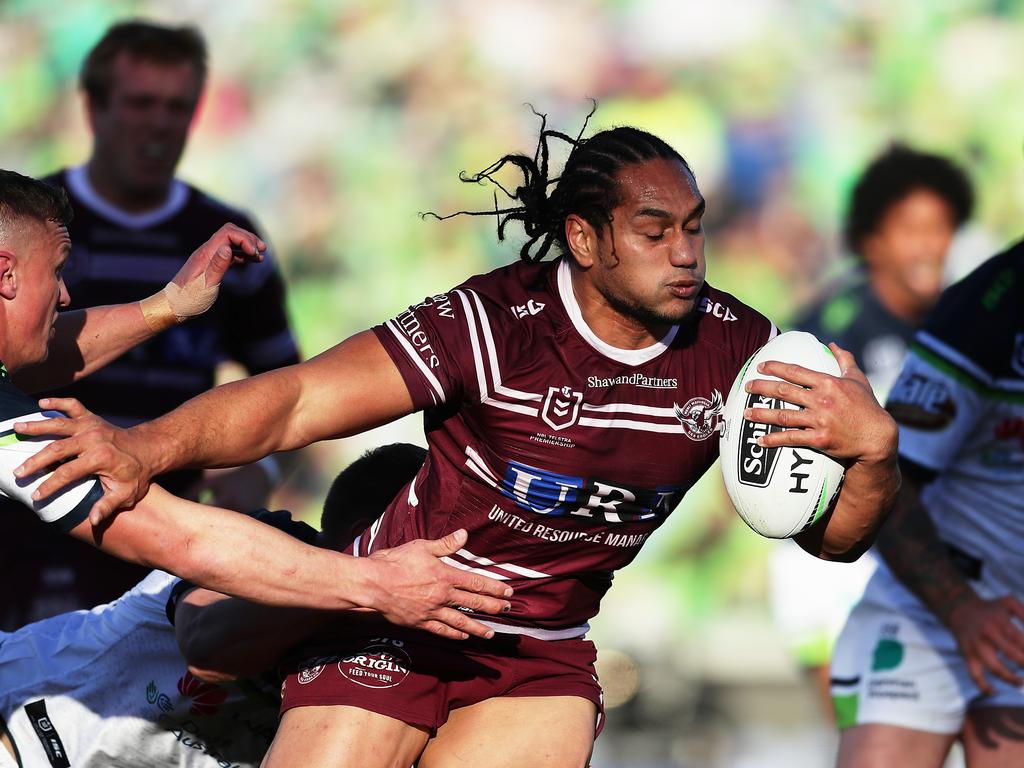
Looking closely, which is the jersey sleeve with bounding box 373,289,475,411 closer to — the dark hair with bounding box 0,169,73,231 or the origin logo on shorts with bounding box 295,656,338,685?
the origin logo on shorts with bounding box 295,656,338,685

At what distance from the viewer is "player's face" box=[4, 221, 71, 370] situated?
A: 3.86 metres

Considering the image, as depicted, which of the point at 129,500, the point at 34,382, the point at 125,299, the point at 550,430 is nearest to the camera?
the point at 129,500

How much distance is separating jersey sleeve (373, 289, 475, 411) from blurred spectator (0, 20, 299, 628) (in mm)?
2128

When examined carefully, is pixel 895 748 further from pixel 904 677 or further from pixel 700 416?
pixel 700 416

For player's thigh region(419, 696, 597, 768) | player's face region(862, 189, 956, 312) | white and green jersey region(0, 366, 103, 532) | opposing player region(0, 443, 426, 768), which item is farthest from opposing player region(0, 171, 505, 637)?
player's face region(862, 189, 956, 312)

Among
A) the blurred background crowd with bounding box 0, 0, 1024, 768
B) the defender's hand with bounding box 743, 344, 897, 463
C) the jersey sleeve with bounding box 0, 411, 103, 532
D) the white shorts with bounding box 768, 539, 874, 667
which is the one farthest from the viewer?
the blurred background crowd with bounding box 0, 0, 1024, 768

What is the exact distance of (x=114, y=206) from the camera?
6.03 m

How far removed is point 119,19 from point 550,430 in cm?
488

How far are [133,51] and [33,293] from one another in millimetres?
2631

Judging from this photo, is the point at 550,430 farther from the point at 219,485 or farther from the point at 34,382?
the point at 219,485

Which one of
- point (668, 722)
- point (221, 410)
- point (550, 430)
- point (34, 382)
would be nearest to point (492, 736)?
point (550, 430)

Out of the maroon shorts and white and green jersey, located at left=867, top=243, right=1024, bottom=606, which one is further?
white and green jersey, located at left=867, top=243, right=1024, bottom=606

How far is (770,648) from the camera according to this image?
8055mm

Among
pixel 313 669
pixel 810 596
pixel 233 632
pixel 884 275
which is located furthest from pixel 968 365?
pixel 884 275
